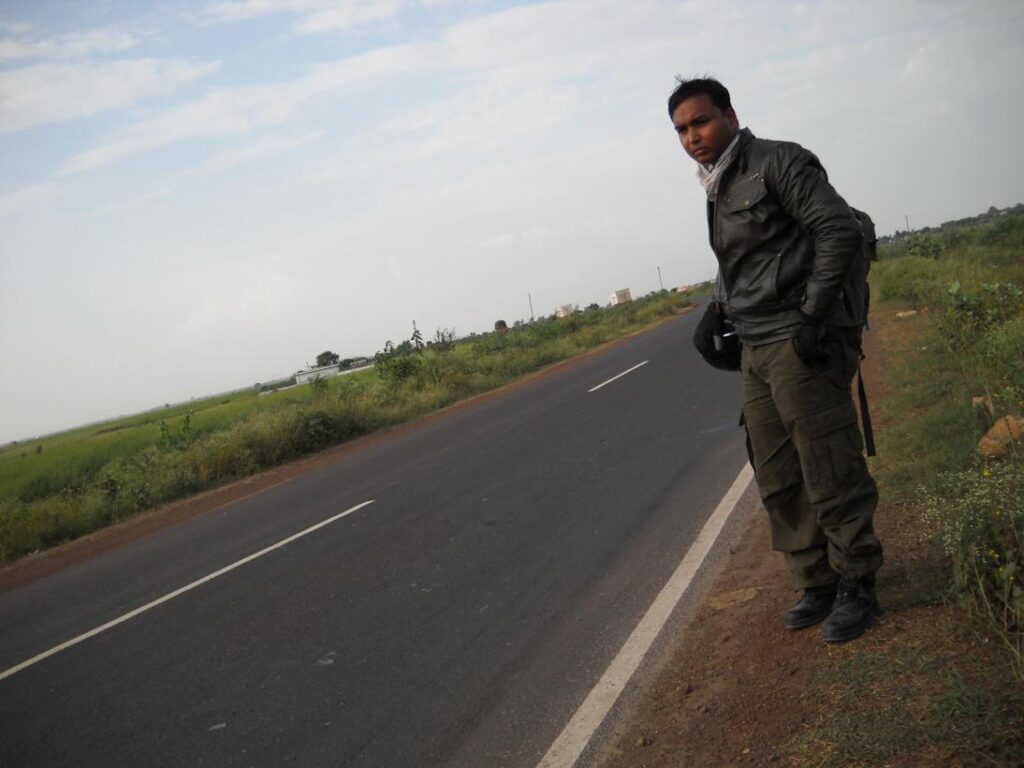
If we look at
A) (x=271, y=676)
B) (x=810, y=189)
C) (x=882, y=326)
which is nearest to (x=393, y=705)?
(x=271, y=676)

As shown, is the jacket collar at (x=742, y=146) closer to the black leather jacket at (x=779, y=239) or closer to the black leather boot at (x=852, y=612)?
the black leather jacket at (x=779, y=239)

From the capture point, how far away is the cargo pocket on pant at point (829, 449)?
11.7 feet

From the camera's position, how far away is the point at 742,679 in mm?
3674

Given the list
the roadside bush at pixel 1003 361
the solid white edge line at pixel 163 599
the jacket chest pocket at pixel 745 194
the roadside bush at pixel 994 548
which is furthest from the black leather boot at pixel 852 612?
the solid white edge line at pixel 163 599

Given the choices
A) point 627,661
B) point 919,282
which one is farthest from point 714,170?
point 919,282

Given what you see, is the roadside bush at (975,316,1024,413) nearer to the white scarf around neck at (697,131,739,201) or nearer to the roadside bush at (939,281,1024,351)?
the roadside bush at (939,281,1024,351)

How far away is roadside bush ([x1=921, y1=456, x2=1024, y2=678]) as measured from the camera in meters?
3.12

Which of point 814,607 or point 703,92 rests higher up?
point 703,92

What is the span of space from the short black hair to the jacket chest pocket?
1.18 ft

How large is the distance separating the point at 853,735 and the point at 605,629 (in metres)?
1.91

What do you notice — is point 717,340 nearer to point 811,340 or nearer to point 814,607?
point 811,340

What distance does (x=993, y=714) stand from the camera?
264 cm

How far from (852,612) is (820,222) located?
158cm

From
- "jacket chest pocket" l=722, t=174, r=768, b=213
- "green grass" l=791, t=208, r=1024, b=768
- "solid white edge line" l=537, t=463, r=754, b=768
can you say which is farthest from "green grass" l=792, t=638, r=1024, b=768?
"jacket chest pocket" l=722, t=174, r=768, b=213
